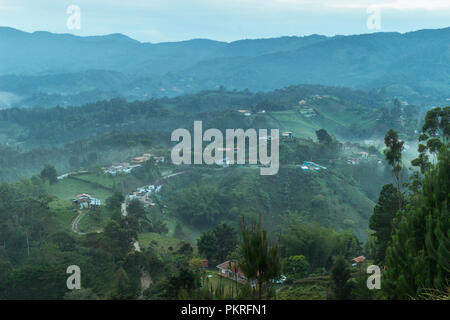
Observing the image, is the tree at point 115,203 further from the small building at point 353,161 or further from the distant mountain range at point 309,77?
the distant mountain range at point 309,77

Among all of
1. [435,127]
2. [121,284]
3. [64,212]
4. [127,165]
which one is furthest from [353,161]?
[121,284]

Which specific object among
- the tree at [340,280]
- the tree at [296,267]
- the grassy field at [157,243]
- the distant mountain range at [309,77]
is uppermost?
the distant mountain range at [309,77]

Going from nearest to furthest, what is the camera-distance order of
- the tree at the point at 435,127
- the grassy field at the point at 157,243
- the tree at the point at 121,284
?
the tree at the point at 435,127
the tree at the point at 121,284
the grassy field at the point at 157,243

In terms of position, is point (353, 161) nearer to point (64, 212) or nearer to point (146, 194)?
point (146, 194)

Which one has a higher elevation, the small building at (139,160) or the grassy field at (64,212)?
the small building at (139,160)

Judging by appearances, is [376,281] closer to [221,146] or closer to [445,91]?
[221,146]

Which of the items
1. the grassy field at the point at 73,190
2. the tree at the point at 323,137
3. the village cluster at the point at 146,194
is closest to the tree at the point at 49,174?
the grassy field at the point at 73,190
